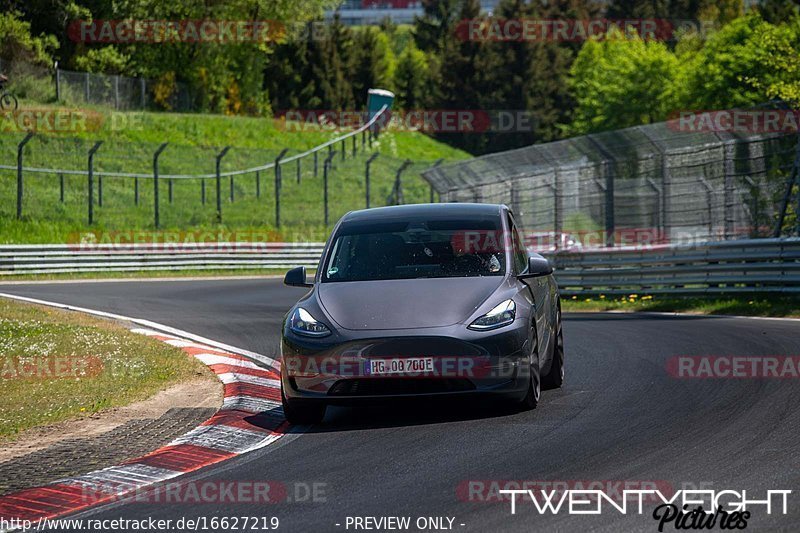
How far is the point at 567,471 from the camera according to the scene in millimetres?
6656

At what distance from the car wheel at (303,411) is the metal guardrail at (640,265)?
427 inches

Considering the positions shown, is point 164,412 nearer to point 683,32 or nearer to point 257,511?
point 257,511

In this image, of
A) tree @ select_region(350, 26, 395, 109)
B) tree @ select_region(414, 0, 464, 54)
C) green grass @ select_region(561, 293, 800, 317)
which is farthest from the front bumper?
tree @ select_region(414, 0, 464, 54)

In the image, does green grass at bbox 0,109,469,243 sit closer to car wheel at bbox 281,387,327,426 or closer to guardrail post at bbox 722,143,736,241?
guardrail post at bbox 722,143,736,241

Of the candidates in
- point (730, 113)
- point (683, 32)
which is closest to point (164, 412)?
point (730, 113)

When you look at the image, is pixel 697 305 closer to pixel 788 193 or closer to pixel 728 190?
pixel 788 193

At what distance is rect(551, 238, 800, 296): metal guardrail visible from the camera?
59.9ft

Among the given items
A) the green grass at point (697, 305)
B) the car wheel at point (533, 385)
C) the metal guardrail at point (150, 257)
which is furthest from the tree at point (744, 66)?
the car wheel at point (533, 385)

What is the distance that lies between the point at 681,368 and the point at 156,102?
55.3 meters

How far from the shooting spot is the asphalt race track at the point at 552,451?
592 centimetres

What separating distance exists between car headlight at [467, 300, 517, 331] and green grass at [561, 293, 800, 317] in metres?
9.59

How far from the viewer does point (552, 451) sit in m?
7.27

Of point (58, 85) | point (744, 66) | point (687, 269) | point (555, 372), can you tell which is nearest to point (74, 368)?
point (555, 372)

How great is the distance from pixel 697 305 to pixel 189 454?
12.9 metres
